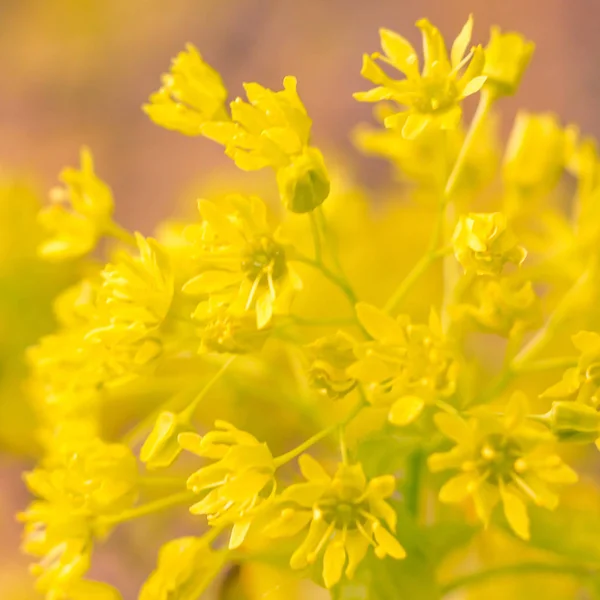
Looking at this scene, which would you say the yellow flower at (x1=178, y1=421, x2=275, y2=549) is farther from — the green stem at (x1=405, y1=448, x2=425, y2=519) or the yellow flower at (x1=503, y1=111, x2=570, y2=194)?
the yellow flower at (x1=503, y1=111, x2=570, y2=194)

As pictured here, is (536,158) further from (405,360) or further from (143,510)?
(143,510)

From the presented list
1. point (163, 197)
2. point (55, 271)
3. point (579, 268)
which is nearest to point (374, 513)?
point (579, 268)

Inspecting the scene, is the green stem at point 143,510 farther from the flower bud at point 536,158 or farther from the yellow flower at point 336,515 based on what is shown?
the flower bud at point 536,158

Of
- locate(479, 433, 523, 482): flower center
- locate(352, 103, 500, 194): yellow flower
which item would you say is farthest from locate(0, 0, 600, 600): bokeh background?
locate(479, 433, 523, 482): flower center

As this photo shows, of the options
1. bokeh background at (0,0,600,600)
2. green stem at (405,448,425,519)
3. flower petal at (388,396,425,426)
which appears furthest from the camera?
bokeh background at (0,0,600,600)

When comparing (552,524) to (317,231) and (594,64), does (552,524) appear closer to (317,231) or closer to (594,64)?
(317,231)

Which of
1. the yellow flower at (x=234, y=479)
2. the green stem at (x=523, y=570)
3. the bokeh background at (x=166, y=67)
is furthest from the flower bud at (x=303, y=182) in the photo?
the bokeh background at (x=166, y=67)
